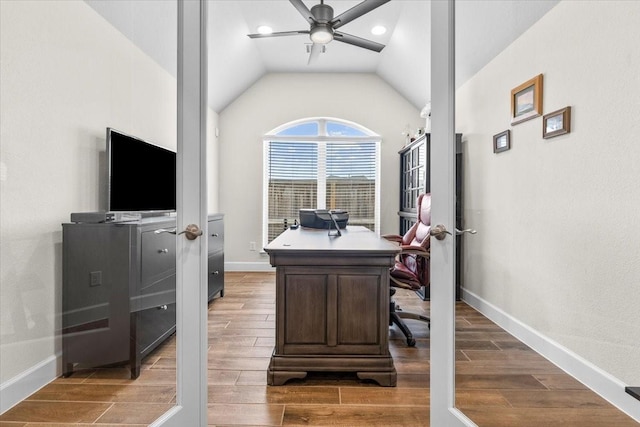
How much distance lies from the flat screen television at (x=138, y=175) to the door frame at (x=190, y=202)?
0.30ft

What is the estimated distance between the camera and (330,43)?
4.24m

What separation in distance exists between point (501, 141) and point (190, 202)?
1369 millimetres

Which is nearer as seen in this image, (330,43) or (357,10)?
(357,10)

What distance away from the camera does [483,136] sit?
4.99 feet

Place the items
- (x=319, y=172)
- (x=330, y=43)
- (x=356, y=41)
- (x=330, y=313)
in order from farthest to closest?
(x=319, y=172) < (x=330, y=43) < (x=356, y=41) < (x=330, y=313)

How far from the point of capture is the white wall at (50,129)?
164cm

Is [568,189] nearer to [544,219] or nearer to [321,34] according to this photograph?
[544,219]

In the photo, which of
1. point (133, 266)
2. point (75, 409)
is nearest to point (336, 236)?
point (133, 266)

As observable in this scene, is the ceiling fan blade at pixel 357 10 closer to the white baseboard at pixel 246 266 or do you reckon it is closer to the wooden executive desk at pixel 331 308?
the wooden executive desk at pixel 331 308

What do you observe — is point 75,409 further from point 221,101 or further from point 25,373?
point 221,101

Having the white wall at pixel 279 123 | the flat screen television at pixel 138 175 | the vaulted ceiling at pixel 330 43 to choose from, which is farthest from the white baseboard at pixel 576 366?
the white wall at pixel 279 123

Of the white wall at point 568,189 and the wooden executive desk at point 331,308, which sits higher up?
the white wall at point 568,189

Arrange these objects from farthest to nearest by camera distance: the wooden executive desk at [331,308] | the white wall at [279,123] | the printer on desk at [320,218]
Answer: the white wall at [279,123] < the printer on desk at [320,218] < the wooden executive desk at [331,308]

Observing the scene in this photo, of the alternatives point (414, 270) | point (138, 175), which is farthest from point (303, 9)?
point (414, 270)
